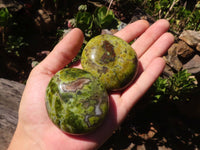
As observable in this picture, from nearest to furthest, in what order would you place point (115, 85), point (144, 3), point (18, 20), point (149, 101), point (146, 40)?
point (115, 85) → point (146, 40) → point (149, 101) → point (18, 20) → point (144, 3)

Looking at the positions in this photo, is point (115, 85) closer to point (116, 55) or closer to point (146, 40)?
point (116, 55)

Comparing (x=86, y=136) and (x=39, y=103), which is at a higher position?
(x=39, y=103)

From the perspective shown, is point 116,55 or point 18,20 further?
point 18,20

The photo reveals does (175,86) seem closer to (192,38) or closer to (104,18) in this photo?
(192,38)

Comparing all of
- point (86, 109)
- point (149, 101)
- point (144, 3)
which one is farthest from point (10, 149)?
point (144, 3)

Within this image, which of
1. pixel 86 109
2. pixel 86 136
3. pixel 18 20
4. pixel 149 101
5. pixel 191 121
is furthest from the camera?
pixel 18 20

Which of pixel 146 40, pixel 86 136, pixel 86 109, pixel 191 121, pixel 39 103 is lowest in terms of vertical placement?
pixel 191 121

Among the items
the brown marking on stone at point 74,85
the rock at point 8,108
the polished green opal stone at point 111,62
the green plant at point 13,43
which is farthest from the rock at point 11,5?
the brown marking on stone at point 74,85
